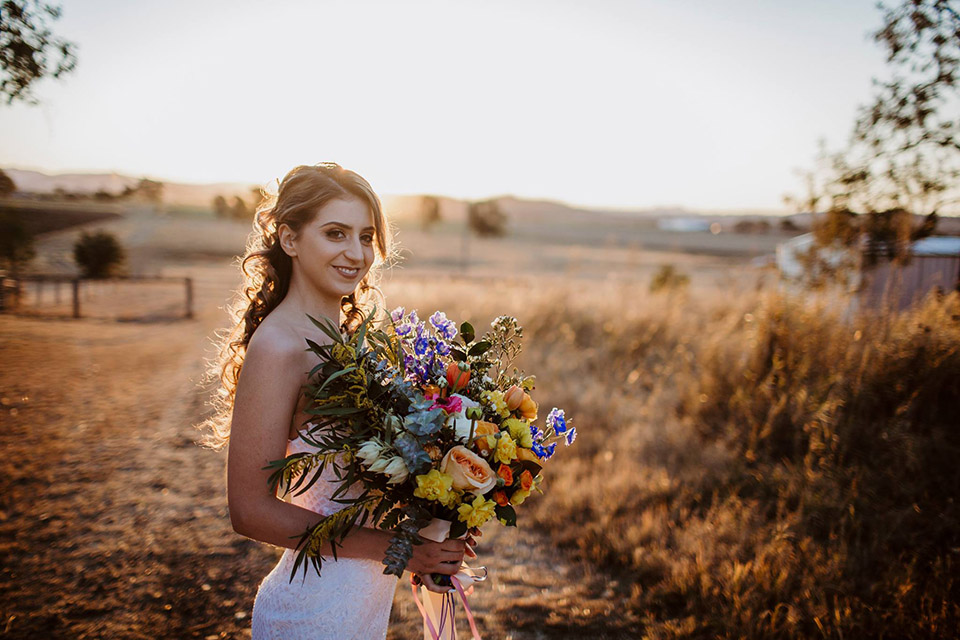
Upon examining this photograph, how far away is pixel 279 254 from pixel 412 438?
108cm

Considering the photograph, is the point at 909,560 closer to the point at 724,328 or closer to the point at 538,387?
the point at 724,328

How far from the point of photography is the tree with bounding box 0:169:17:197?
14.4 ft

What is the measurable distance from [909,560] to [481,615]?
2.93 metres

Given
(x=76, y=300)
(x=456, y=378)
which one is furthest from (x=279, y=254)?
(x=76, y=300)

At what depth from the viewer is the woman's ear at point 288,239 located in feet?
6.44

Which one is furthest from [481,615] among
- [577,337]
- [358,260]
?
[577,337]

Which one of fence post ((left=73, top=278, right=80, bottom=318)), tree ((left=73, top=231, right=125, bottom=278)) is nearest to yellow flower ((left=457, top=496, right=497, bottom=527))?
fence post ((left=73, top=278, right=80, bottom=318))

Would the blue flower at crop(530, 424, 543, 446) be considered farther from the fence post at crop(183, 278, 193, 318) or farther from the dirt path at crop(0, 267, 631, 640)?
the fence post at crop(183, 278, 193, 318)

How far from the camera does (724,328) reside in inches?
274

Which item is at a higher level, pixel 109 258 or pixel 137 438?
pixel 109 258

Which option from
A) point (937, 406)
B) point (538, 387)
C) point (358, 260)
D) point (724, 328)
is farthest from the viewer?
point (538, 387)

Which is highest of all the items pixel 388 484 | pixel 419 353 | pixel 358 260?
pixel 358 260

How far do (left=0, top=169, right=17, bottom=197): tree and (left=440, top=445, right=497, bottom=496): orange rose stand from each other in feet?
16.9

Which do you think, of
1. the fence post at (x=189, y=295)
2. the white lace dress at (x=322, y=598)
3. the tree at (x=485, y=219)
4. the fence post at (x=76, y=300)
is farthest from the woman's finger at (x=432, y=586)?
the tree at (x=485, y=219)
